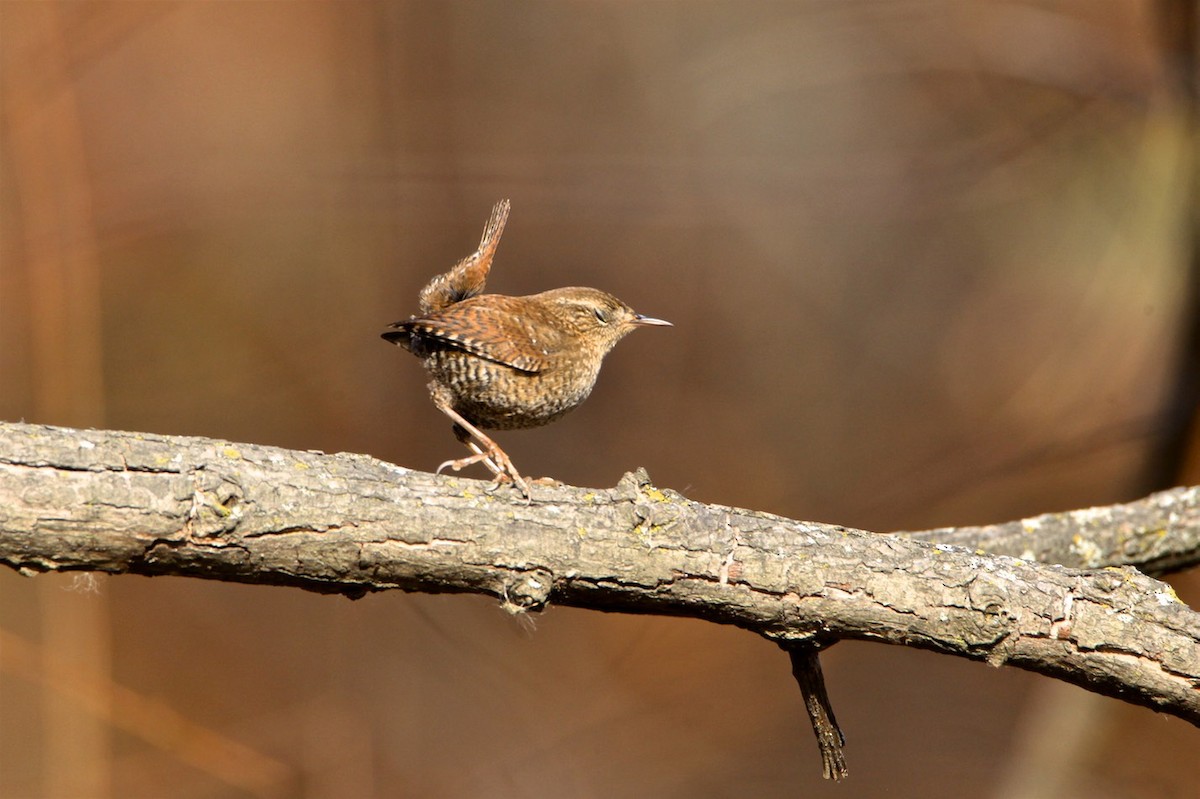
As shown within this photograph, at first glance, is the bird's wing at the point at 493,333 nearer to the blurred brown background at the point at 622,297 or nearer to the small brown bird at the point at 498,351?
the small brown bird at the point at 498,351

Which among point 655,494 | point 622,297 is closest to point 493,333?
point 655,494

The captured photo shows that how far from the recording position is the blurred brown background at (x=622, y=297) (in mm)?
4039

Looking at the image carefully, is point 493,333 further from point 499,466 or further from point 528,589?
point 528,589

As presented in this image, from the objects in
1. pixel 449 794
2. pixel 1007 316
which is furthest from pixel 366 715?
pixel 1007 316

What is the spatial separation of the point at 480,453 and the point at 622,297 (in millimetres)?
1851

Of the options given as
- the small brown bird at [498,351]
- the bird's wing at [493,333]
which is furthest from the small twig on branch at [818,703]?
the bird's wing at [493,333]

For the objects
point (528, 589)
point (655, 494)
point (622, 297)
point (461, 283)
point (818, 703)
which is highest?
point (622, 297)

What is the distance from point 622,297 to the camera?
4.57m

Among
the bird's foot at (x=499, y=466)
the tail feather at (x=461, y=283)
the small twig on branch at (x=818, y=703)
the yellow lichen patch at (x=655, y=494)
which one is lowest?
the small twig on branch at (x=818, y=703)

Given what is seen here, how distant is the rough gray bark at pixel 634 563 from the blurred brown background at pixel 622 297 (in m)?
2.21

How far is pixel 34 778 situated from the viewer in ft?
12.9

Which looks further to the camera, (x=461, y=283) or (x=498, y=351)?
(x=461, y=283)

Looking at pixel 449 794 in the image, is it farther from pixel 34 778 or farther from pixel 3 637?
pixel 3 637

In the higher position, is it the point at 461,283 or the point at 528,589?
the point at 461,283
